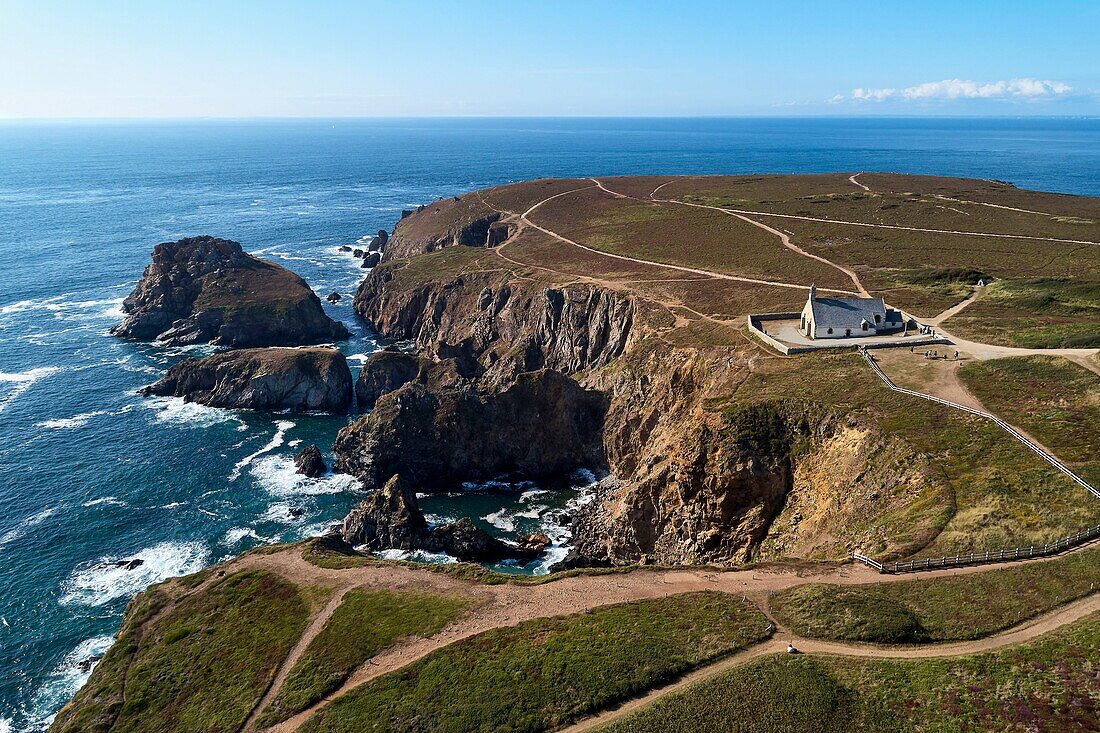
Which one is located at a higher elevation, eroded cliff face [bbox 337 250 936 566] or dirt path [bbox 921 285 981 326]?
dirt path [bbox 921 285 981 326]

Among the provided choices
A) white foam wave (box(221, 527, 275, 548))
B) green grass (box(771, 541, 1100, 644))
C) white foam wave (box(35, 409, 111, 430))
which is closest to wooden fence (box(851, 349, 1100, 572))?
green grass (box(771, 541, 1100, 644))

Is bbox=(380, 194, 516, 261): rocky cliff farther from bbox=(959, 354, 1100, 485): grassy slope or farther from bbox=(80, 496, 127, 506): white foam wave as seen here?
bbox=(959, 354, 1100, 485): grassy slope

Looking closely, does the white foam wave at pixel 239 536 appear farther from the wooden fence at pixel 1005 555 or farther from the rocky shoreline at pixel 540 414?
the wooden fence at pixel 1005 555

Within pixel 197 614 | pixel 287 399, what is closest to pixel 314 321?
pixel 287 399

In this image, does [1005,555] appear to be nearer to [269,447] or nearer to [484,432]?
[484,432]

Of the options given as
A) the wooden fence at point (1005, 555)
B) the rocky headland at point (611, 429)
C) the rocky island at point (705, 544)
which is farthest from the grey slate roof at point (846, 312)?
the wooden fence at point (1005, 555)

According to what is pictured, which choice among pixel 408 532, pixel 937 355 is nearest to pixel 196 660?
pixel 408 532
